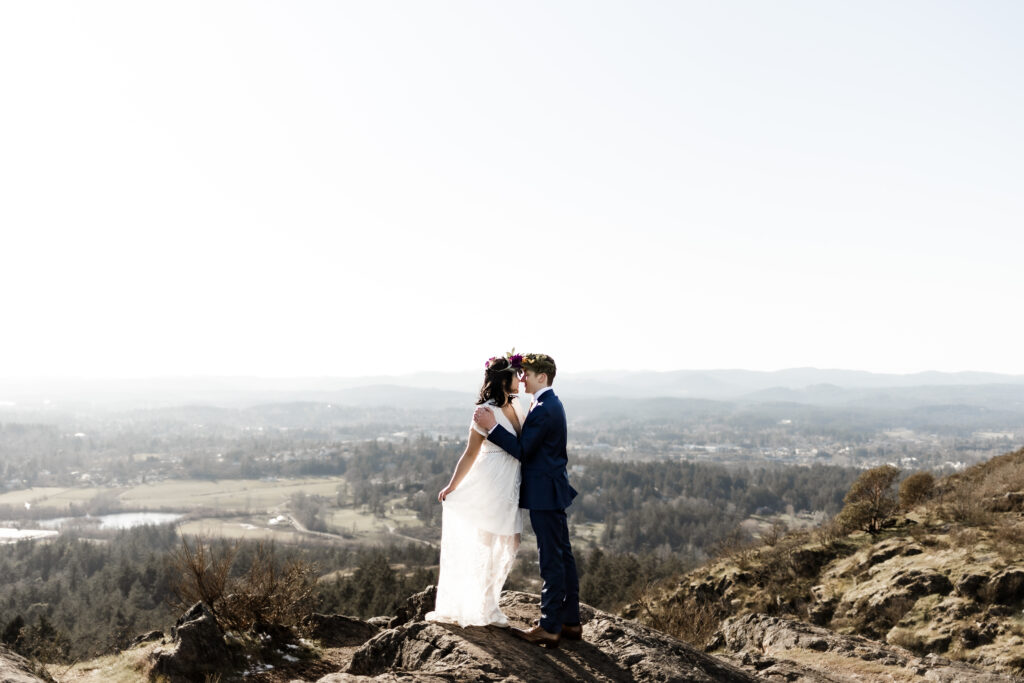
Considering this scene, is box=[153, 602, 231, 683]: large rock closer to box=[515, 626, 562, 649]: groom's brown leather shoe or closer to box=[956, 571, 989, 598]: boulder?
box=[515, 626, 562, 649]: groom's brown leather shoe

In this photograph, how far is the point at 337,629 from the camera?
39.6 feet

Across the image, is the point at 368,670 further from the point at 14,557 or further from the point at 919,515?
the point at 14,557

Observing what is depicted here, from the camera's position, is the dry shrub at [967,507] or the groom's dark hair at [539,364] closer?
the groom's dark hair at [539,364]

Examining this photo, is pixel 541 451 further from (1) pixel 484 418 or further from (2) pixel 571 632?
(2) pixel 571 632

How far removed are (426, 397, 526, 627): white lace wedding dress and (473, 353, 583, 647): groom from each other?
0.46ft

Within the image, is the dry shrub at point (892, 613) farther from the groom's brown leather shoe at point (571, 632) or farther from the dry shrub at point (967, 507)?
the groom's brown leather shoe at point (571, 632)

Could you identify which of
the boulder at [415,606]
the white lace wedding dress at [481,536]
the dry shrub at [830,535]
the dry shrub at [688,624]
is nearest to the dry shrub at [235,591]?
the boulder at [415,606]

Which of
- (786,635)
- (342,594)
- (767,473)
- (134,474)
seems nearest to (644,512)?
(767,473)

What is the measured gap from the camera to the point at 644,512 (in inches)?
4050

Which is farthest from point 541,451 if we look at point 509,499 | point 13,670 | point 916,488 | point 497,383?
point 916,488

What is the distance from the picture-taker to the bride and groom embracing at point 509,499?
6293mm

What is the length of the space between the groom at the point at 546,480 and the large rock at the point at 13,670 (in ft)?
14.3

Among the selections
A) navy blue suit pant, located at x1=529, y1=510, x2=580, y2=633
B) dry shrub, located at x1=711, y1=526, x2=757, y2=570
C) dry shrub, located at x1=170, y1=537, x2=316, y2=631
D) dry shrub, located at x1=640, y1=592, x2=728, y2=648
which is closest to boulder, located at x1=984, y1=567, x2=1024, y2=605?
dry shrub, located at x1=640, y1=592, x2=728, y2=648

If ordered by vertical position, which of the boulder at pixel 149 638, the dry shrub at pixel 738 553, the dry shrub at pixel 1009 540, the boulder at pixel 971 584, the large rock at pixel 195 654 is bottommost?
the dry shrub at pixel 738 553
